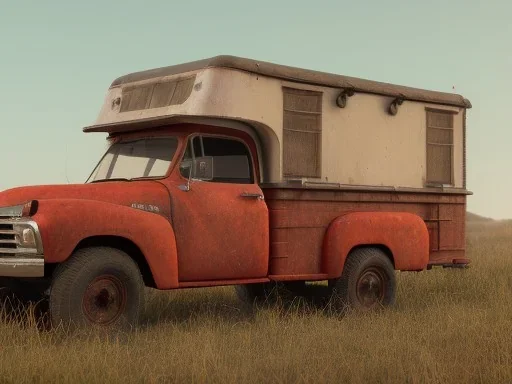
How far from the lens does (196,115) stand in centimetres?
839

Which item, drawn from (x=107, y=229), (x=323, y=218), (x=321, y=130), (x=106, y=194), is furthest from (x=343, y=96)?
(x=107, y=229)

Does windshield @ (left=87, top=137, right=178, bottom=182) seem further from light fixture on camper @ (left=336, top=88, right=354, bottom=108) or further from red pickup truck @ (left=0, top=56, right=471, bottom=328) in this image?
light fixture on camper @ (left=336, top=88, right=354, bottom=108)

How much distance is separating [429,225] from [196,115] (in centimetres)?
421

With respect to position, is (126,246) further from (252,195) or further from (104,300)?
(252,195)

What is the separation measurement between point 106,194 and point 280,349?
230 centimetres

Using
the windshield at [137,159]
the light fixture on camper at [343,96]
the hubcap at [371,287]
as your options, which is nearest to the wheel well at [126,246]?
the windshield at [137,159]

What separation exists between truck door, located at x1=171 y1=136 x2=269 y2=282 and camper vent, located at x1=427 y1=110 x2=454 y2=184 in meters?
3.32

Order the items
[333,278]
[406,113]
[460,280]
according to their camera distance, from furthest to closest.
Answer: [460,280] → [406,113] → [333,278]

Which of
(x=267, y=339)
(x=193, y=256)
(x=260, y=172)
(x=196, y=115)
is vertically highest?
(x=196, y=115)

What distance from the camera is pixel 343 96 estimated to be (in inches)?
400

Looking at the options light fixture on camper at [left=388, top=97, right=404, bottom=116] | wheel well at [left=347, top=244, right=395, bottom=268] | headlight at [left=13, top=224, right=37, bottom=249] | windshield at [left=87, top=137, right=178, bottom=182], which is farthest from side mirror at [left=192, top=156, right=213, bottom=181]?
light fixture on camper at [left=388, top=97, right=404, bottom=116]

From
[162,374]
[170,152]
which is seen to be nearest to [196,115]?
[170,152]

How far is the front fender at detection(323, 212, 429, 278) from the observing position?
31.9 feet

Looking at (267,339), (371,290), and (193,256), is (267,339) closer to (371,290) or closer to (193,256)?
(193,256)
